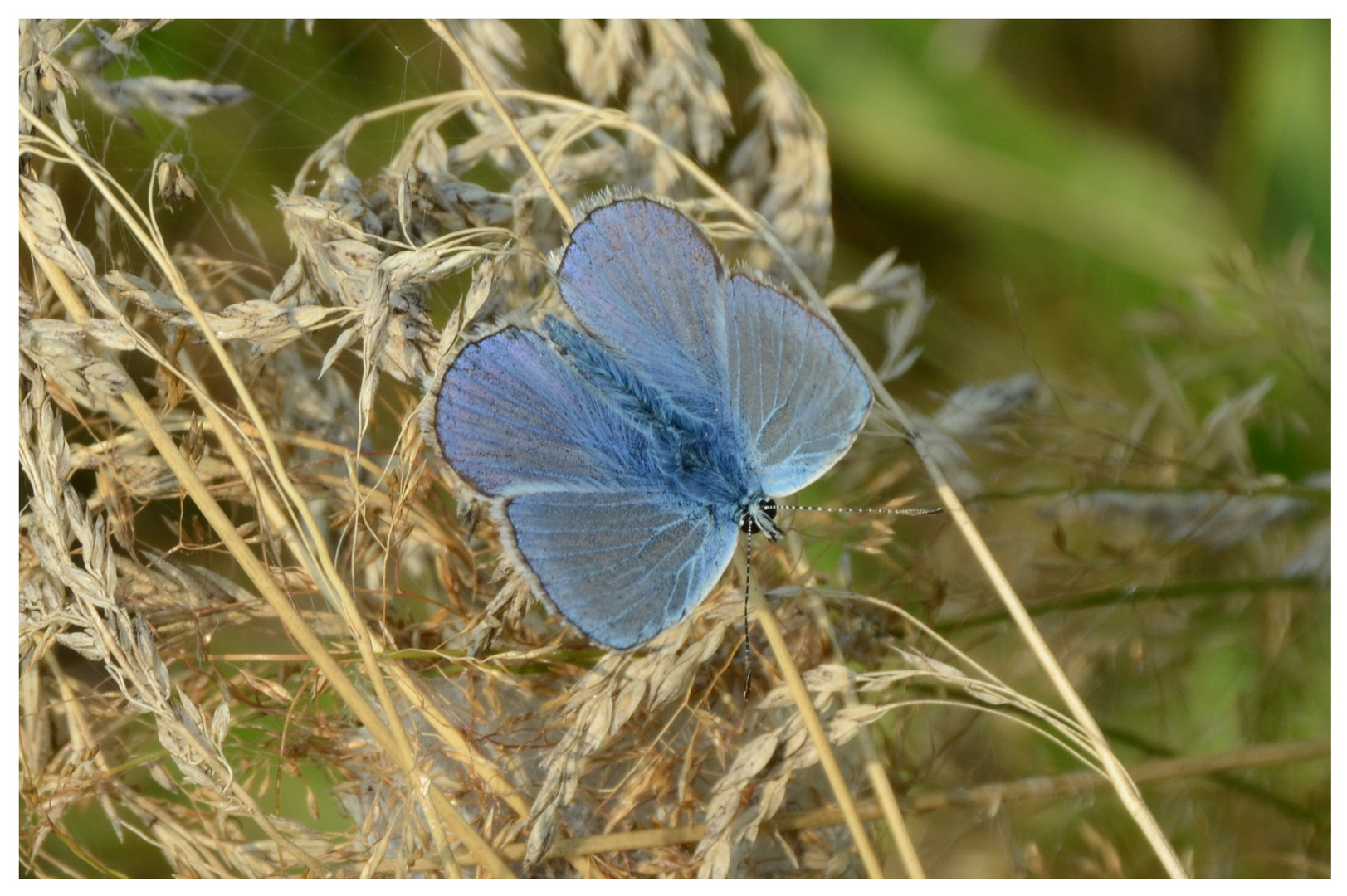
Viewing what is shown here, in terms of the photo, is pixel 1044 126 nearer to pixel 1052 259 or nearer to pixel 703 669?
pixel 1052 259

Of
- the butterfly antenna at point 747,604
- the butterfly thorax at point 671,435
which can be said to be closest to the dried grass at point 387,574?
the butterfly antenna at point 747,604

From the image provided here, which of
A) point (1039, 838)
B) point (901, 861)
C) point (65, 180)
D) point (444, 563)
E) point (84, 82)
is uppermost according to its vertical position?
point (84, 82)

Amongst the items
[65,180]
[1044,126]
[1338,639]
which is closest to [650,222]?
[65,180]

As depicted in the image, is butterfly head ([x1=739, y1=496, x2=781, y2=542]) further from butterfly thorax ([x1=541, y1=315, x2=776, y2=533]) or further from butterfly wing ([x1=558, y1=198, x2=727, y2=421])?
butterfly wing ([x1=558, y1=198, x2=727, y2=421])

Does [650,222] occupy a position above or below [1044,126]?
below

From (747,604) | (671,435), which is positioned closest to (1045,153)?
(671,435)

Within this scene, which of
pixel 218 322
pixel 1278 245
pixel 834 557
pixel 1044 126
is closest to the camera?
→ pixel 218 322

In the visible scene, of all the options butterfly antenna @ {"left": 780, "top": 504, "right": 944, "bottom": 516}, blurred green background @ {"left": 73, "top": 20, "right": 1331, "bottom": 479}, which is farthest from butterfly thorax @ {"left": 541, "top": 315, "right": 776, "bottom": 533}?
blurred green background @ {"left": 73, "top": 20, "right": 1331, "bottom": 479}
